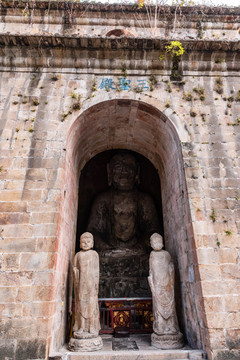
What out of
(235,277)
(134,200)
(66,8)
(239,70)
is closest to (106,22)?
(66,8)

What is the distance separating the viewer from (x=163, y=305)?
17.0 ft

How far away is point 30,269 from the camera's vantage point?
4629 mm

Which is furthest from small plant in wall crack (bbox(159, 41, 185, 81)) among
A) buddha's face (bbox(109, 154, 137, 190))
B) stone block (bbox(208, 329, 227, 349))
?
stone block (bbox(208, 329, 227, 349))

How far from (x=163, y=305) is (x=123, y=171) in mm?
4603

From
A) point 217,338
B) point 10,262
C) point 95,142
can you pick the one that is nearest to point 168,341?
point 217,338

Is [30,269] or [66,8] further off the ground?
[66,8]

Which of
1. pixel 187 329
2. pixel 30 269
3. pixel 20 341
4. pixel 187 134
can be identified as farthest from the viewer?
pixel 187 134

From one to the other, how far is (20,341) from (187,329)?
10.5ft

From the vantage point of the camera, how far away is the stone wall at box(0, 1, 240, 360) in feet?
14.8

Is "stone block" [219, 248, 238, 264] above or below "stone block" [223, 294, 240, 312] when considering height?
above

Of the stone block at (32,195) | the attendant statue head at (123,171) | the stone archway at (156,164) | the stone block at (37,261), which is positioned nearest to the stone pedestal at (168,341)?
the stone archway at (156,164)

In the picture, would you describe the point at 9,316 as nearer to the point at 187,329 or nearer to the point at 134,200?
the point at 187,329

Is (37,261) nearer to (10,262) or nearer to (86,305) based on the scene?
(10,262)

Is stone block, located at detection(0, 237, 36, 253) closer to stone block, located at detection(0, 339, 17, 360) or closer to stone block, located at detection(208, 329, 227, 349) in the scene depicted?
Result: stone block, located at detection(0, 339, 17, 360)
